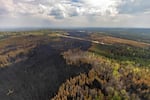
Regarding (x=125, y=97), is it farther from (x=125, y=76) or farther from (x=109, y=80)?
(x=125, y=76)

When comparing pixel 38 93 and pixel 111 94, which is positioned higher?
pixel 111 94

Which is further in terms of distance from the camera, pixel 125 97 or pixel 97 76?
pixel 97 76

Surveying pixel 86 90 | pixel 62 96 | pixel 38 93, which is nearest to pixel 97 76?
pixel 86 90

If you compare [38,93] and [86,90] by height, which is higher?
[86,90]

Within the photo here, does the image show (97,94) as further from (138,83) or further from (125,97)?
(138,83)

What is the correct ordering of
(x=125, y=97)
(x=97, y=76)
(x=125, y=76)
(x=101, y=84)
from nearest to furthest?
(x=125, y=97), (x=101, y=84), (x=97, y=76), (x=125, y=76)

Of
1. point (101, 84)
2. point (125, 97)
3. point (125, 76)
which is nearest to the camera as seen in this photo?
point (125, 97)

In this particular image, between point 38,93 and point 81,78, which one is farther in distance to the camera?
point 38,93

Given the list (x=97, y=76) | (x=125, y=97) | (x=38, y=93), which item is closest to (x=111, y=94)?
(x=125, y=97)
